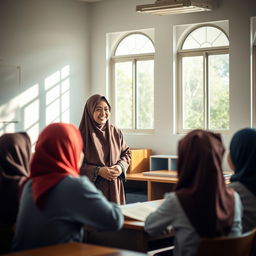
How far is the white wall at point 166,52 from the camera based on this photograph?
683 cm

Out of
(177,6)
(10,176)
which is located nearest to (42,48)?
(177,6)

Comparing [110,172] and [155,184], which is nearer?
[110,172]

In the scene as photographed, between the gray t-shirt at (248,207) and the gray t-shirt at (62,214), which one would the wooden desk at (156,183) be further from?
the gray t-shirt at (62,214)

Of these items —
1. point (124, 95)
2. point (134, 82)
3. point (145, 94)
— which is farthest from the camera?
point (124, 95)

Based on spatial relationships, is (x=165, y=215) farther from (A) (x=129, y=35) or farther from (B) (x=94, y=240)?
(A) (x=129, y=35)

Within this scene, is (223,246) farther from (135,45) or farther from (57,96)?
(135,45)

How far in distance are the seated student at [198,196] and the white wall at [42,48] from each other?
4.66 m

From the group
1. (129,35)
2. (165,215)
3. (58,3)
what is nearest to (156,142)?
(129,35)

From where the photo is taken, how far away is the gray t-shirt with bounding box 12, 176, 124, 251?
8.60ft

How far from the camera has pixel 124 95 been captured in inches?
324

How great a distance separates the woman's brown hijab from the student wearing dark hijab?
204 centimetres

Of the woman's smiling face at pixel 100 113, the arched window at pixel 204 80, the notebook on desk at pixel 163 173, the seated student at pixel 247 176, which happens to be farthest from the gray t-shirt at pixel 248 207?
the arched window at pixel 204 80

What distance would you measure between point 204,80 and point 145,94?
1.01m

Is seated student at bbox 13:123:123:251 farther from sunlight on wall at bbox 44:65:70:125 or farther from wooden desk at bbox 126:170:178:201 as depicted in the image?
sunlight on wall at bbox 44:65:70:125
